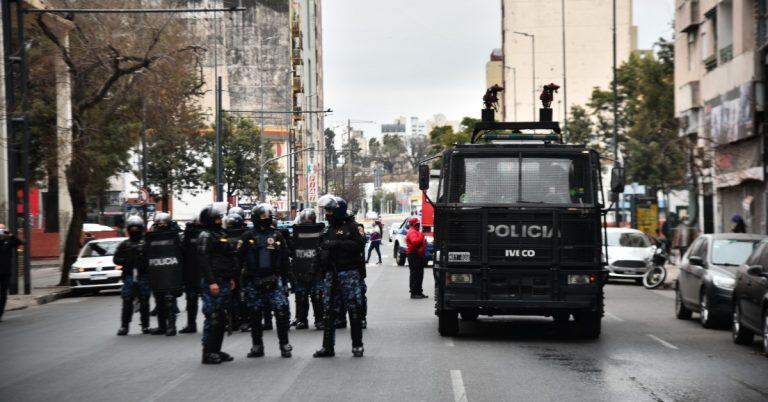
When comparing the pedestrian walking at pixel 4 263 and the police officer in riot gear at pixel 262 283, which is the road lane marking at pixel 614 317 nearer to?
the police officer in riot gear at pixel 262 283

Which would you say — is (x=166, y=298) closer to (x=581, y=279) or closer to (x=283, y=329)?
(x=283, y=329)

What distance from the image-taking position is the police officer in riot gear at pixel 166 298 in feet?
55.5

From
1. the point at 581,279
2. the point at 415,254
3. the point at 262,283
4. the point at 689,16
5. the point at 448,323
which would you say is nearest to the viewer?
the point at 262,283

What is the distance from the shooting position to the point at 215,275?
13219mm

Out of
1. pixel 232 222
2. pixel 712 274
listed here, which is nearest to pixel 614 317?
pixel 712 274

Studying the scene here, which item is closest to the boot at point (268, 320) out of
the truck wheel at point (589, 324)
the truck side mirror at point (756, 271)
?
the truck wheel at point (589, 324)

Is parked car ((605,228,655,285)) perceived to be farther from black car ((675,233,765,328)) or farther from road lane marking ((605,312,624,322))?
black car ((675,233,765,328))

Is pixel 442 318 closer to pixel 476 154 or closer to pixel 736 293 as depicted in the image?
pixel 476 154

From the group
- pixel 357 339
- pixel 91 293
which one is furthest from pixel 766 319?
pixel 91 293

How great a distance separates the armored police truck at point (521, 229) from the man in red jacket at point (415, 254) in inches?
349

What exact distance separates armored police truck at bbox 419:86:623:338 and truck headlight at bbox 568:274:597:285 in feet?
0.05

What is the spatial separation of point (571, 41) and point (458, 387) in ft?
301

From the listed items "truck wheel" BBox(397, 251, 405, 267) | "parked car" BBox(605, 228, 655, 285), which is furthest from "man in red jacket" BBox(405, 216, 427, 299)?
"truck wheel" BBox(397, 251, 405, 267)

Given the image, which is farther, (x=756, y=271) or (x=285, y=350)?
(x=756, y=271)
